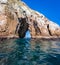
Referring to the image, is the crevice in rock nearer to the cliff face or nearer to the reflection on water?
the cliff face

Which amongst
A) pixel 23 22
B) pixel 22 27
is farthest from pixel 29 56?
pixel 22 27

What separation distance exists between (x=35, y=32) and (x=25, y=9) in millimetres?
12632

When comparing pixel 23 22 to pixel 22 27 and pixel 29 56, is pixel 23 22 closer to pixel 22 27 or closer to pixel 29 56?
pixel 22 27

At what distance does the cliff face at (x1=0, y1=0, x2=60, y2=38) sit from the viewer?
3382 inches

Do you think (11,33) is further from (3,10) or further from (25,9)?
(25,9)

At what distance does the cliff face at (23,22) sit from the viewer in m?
85.9

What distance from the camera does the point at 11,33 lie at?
3275 inches

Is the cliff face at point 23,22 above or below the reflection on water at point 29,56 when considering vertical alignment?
above

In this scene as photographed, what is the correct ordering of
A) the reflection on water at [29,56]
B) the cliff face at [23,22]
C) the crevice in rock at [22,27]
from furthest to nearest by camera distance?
the crevice in rock at [22,27] < the cliff face at [23,22] < the reflection on water at [29,56]

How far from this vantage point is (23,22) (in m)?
94.3

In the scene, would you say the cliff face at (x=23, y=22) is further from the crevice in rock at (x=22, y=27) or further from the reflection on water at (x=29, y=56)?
the reflection on water at (x=29, y=56)

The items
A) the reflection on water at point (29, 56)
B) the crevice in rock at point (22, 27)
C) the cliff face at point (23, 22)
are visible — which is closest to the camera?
the reflection on water at point (29, 56)

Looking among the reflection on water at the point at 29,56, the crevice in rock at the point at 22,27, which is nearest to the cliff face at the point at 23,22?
the crevice in rock at the point at 22,27

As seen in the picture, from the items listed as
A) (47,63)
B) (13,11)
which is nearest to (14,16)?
(13,11)
